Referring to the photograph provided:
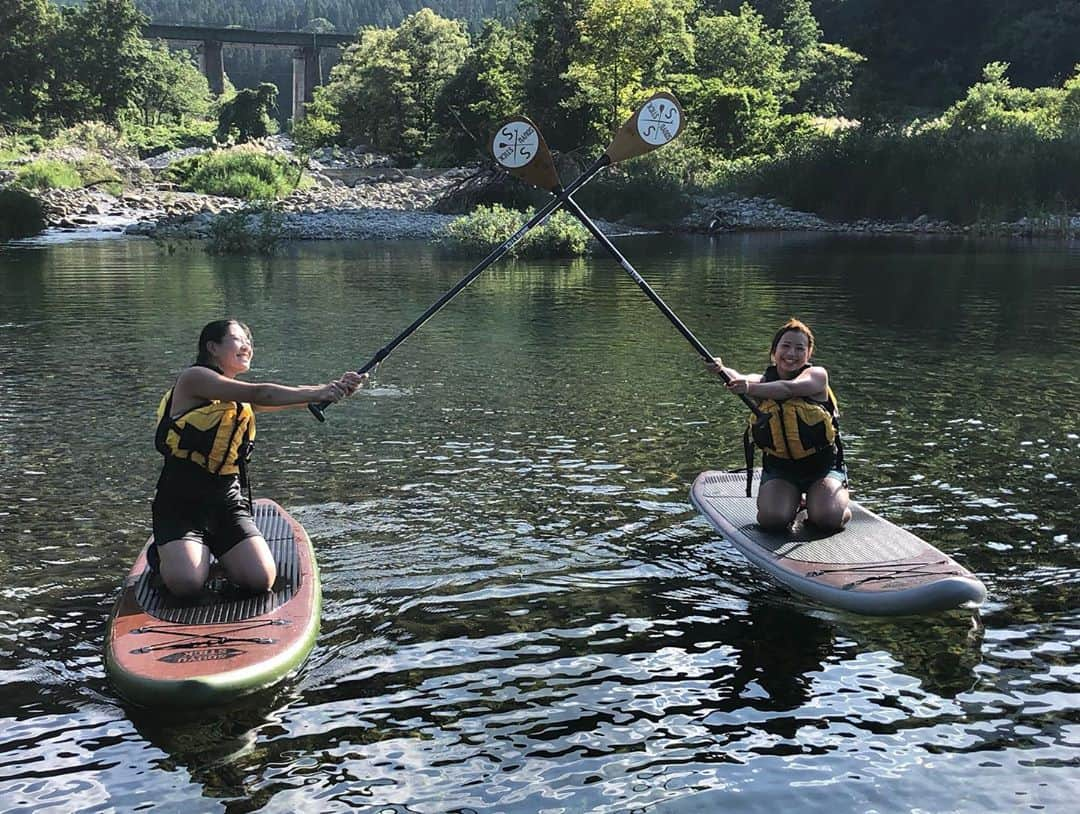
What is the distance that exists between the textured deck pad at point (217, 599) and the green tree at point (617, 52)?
49.2 m

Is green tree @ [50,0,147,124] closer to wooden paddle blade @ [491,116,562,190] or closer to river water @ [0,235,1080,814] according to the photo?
river water @ [0,235,1080,814]

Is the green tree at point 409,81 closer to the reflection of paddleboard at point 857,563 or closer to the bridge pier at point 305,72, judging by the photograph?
the bridge pier at point 305,72

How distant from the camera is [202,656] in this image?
18.1 feet

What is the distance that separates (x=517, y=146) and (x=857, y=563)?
4343 mm

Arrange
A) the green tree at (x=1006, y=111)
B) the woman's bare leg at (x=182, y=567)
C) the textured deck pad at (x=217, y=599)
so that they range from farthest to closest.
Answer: the green tree at (x=1006, y=111)
the woman's bare leg at (x=182, y=567)
the textured deck pad at (x=217, y=599)

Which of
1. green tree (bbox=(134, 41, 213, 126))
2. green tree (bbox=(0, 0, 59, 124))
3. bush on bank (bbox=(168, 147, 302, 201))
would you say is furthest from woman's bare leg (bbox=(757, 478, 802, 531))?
green tree (bbox=(134, 41, 213, 126))

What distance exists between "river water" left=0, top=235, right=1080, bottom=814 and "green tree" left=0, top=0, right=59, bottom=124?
2357 inches

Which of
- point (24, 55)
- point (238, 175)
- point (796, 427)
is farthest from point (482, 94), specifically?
→ point (796, 427)

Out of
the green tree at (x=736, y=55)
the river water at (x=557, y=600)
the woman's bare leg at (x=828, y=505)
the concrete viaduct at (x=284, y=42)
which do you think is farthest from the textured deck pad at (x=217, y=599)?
the concrete viaduct at (x=284, y=42)

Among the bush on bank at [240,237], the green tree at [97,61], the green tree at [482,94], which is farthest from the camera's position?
the green tree at [97,61]

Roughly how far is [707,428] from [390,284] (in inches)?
620

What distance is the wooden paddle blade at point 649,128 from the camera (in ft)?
30.6

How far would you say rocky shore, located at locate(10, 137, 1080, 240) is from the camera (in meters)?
42.3

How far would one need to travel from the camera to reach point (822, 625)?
259 inches
